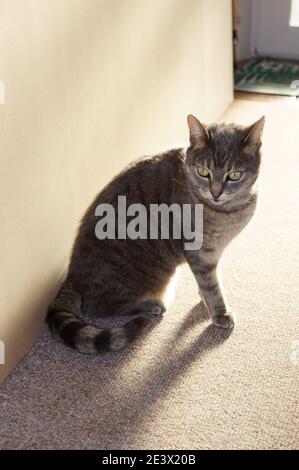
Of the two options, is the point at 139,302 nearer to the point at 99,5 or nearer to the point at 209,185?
the point at 209,185

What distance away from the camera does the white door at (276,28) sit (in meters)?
3.84

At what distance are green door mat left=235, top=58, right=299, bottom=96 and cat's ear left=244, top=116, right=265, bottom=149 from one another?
1871 mm

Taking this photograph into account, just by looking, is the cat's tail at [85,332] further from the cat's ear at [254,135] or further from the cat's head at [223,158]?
the cat's ear at [254,135]

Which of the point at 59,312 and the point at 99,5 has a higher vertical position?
the point at 99,5

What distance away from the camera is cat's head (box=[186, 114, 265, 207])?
5.85ft

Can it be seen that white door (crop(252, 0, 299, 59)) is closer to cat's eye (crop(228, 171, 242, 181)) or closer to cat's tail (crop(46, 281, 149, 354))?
cat's eye (crop(228, 171, 242, 181))

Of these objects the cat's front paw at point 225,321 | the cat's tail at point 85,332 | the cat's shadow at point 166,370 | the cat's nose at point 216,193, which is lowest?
the cat's shadow at point 166,370

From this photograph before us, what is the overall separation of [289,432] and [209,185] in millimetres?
728

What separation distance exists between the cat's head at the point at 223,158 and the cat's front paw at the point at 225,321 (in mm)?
397

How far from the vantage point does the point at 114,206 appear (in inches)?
75.7

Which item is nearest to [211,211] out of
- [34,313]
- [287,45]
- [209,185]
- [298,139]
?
[209,185]

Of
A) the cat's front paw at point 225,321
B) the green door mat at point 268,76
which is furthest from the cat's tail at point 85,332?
the green door mat at point 268,76

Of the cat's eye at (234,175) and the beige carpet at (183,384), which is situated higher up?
the cat's eye at (234,175)

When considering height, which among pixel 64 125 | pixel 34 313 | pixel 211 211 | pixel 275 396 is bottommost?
pixel 275 396
